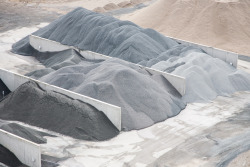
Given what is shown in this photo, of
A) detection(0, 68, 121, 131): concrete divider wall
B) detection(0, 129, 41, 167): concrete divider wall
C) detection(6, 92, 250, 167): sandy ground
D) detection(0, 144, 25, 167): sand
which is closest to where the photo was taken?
detection(0, 129, 41, 167): concrete divider wall

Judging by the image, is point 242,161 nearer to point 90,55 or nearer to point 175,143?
point 175,143

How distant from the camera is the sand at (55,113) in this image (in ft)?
43.4

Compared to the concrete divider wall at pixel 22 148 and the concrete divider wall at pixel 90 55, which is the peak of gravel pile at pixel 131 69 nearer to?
the concrete divider wall at pixel 90 55

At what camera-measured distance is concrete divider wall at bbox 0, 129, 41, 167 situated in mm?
11562

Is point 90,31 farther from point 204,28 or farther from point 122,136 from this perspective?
point 122,136

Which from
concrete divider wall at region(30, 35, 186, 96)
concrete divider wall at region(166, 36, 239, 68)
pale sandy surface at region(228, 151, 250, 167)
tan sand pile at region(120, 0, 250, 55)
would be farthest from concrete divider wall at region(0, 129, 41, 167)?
tan sand pile at region(120, 0, 250, 55)

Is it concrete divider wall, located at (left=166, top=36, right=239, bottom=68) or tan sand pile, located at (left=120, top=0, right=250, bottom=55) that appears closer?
concrete divider wall, located at (left=166, top=36, right=239, bottom=68)

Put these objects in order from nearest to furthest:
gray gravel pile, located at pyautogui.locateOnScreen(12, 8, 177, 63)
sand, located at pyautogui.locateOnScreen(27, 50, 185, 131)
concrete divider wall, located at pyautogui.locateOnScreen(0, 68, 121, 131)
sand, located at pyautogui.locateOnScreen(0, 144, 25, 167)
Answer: sand, located at pyautogui.locateOnScreen(0, 144, 25, 167), concrete divider wall, located at pyautogui.locateOnScreen(0, 68, 121, 131), sand, located at pyautogui.locateOnScreen(27, 50, 185, 131), gray gravel pile, located at pyautogui.locateOnScreen(12, 8, 177, 63)

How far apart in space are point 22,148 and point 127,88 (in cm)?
396

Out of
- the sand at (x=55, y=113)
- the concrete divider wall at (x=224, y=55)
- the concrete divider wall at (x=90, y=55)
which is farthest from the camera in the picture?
the concrete divider wall at (x=224, y=55)

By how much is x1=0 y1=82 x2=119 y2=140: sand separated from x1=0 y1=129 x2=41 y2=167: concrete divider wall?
66.1 inches

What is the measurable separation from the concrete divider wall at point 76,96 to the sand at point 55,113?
0.13 m

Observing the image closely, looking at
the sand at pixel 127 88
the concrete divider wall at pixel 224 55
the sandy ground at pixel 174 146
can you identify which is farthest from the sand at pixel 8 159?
the concrete divider wall at pixel 224 55

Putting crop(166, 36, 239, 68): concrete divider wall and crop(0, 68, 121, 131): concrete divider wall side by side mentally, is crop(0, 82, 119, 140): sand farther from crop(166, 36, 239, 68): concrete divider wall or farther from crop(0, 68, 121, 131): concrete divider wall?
crop(166, 36, 239, 68): concrete divider wall
